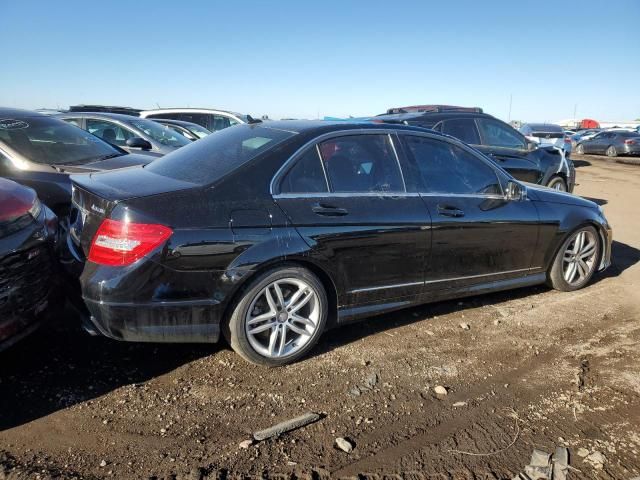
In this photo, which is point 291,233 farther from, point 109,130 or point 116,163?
point 109,130

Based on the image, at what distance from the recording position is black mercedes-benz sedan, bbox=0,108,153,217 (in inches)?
202

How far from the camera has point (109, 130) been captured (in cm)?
864

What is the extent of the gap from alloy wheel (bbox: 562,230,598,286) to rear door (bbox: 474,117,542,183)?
3254mm

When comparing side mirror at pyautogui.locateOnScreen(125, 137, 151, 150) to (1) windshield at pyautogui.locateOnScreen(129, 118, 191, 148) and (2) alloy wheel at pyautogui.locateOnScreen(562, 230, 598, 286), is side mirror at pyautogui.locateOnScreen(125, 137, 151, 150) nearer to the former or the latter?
(1) windshield at pyautogui.locateOnScreen(129, 118, 191, 148)

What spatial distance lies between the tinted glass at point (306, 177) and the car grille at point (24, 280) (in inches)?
61.5

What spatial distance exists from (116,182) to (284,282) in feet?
4.11

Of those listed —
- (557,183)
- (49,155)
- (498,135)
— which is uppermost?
(498,135)

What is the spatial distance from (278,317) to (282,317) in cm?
3

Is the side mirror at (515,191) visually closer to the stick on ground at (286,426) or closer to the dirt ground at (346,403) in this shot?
the dirt ground at (346,403)

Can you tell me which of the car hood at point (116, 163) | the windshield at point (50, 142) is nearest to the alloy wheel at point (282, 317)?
the car hood at point (116, 163)

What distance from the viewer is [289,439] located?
107 inches

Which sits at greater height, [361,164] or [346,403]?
[361,164]

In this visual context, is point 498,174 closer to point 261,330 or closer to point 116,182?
point 261,330

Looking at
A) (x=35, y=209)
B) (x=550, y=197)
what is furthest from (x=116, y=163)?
(x=550, y=197)
